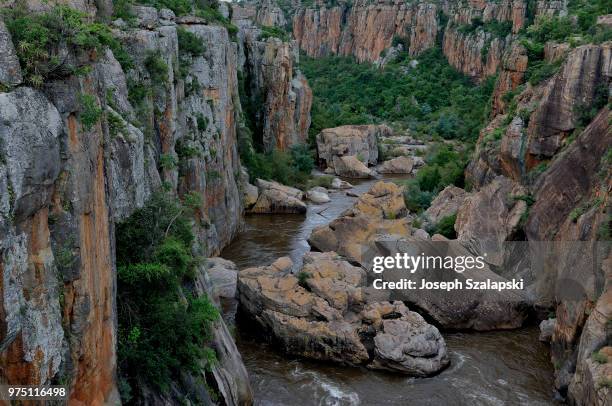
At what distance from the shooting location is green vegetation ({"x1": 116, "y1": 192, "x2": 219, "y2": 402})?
1486 cm

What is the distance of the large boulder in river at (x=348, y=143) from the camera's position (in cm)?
5928

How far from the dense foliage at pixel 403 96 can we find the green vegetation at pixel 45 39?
169 ft

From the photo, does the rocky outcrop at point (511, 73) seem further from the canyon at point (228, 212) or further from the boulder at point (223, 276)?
the boulder at point (223, 276)

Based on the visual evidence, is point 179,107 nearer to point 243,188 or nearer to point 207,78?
point 207,78

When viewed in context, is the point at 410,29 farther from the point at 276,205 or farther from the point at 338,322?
the point at 338,322

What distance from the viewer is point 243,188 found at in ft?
134

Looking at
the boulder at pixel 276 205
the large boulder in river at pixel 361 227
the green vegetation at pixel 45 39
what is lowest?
the boulder at pixel 276 205

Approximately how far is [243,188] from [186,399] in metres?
26.1

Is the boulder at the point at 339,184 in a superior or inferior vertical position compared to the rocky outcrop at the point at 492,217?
inferior

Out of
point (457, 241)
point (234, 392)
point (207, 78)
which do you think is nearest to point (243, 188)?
point (207, 78)

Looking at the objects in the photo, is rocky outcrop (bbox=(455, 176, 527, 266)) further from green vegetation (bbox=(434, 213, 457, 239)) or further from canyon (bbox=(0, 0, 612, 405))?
green vegetation (bbox=(434, 213, 457, 239))

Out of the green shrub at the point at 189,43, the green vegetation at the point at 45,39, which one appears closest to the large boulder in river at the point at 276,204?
the green shrub at the point at 189,43

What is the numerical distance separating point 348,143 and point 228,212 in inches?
1038

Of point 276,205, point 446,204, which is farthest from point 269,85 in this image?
point 446,204
